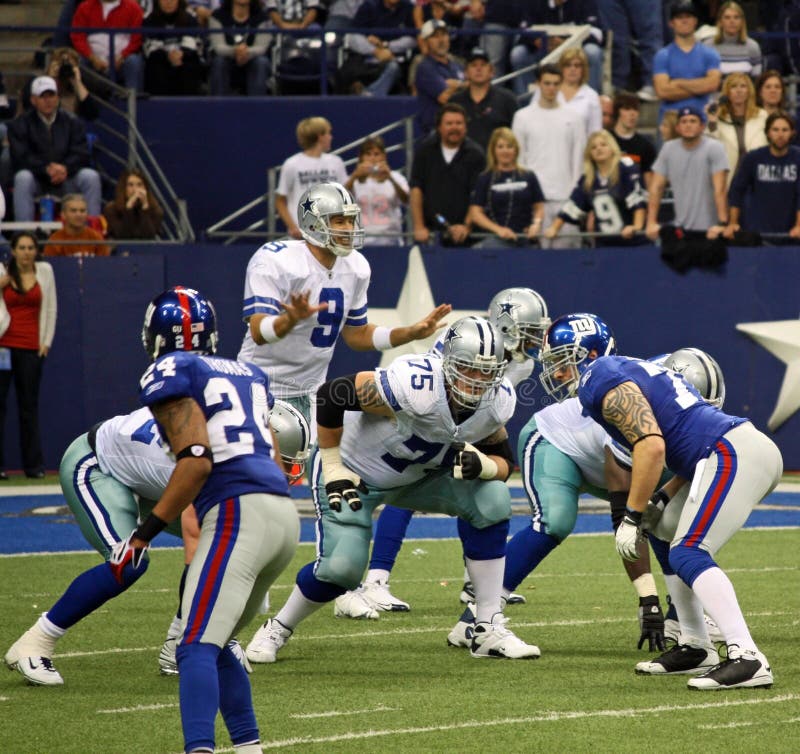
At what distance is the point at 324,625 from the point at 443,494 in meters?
1.30

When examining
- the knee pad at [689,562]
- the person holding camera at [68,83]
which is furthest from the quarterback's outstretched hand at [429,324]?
the person holding camera at [68,83]

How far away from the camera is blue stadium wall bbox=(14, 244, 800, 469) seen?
13.4 meters

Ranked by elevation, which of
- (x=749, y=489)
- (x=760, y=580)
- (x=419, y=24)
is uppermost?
(x=419, y=24)

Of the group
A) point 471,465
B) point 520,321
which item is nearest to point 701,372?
point 471,465

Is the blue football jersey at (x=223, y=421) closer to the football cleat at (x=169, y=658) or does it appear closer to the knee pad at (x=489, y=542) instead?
the football cleat at (x=169, y=658)

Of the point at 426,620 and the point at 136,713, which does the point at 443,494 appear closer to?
the point at 426,620

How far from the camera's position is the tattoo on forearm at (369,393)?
6574 millimetres

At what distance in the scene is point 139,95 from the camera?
15891mm

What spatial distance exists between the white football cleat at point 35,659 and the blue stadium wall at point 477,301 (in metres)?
7.22

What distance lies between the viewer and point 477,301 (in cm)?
1345

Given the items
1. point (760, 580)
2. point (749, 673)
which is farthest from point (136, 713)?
point (760, 580)

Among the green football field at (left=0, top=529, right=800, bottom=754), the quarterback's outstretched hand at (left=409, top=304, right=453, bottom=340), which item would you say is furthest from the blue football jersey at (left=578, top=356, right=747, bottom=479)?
the quarterback's outstretched hand at (left=409, top=304, right=453, bottom=340)

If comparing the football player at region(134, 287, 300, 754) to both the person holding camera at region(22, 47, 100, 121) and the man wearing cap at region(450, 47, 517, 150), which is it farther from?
the person holding camera at region(22, 47, 100, 121)

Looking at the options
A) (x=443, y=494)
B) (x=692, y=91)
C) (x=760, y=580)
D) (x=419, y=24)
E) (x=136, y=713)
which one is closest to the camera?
(x=136, y=713)
